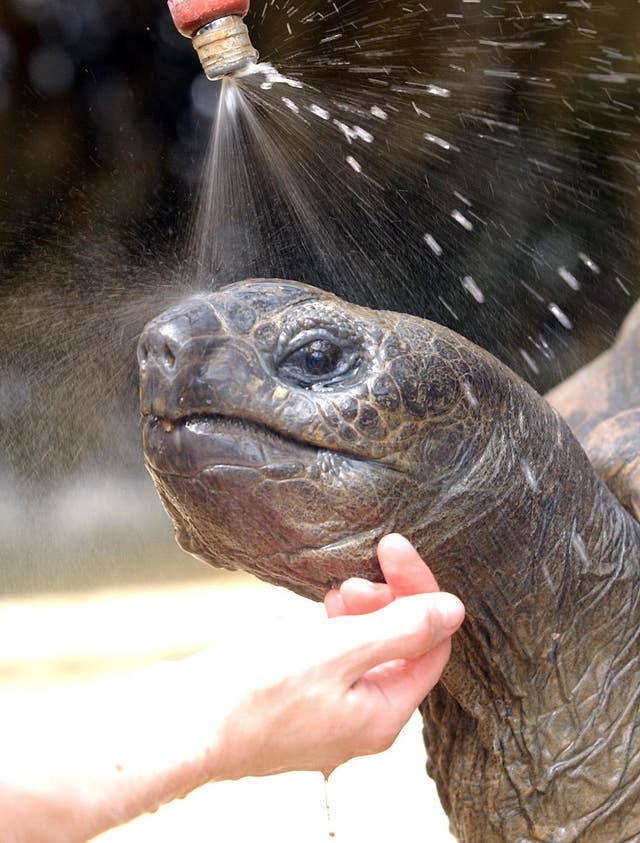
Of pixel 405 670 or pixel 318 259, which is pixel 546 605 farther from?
pixel 318 259

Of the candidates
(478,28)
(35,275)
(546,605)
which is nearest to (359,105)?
(478,28)

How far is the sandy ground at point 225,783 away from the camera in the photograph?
11.2 feet

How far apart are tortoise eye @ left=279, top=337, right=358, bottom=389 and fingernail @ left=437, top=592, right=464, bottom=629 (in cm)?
34

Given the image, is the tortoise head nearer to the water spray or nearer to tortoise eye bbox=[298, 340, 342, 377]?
tortoise eye bbox=[298, 340, 342, 377]

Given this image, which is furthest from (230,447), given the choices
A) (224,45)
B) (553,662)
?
(224,45)

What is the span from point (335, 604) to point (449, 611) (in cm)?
17

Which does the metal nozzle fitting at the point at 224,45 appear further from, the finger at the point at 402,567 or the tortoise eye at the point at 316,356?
the finger at the point at 402,567

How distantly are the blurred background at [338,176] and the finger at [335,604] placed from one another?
2.66 meters

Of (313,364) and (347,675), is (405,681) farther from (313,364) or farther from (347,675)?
(313,364)

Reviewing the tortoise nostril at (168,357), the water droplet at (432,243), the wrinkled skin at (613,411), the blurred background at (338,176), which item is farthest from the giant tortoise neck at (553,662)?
the water droplet at (432,243)

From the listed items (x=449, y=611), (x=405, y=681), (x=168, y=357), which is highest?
(x=168, y=357)

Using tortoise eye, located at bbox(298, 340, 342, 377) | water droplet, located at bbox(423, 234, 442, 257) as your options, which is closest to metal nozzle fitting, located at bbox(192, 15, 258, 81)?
tortoise eye, located at bbox(298, 340, 342, 377)

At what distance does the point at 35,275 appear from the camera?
4465 millimetres

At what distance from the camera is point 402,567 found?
1.44 meters
